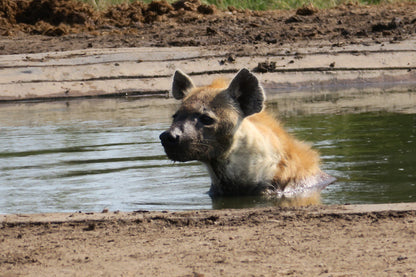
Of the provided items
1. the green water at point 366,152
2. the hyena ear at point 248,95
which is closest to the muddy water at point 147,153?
the green water at point 366,152

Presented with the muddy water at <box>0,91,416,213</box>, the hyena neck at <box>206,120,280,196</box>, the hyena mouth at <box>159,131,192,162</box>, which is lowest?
the muddy water at <box>0,91,416,213</box>

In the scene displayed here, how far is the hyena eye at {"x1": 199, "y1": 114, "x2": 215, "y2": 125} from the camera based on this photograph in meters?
5.41

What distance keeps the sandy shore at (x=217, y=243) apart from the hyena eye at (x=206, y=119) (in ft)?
2.96

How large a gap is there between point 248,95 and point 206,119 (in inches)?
14.9

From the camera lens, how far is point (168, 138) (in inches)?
201

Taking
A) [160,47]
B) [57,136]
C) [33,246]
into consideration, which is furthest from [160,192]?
[160,47]

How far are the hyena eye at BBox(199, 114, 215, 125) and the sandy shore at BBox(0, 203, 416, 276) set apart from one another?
0.90 m

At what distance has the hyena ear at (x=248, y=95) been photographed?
5625 millimetres

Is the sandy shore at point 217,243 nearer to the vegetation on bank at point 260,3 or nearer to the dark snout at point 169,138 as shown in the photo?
the dark snout at point 169,138

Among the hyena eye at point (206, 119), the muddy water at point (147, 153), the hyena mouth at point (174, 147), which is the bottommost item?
the muddy water at point (147, 153)

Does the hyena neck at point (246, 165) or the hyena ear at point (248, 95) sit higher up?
the hyena ear at point (248, 95)

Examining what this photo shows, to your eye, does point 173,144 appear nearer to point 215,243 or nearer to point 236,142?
point 236,142

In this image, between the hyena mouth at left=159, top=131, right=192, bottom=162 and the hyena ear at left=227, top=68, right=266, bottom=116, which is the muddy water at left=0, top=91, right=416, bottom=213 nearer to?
the hyena mouth at left=159, top=131, right=192, bottom=162

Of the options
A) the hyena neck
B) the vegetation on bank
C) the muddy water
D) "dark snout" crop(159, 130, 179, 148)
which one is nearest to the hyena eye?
the hyena neck
